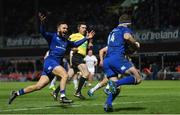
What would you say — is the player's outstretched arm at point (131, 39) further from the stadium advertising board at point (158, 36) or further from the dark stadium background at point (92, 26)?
the stadium advertising board at point (158, 36)

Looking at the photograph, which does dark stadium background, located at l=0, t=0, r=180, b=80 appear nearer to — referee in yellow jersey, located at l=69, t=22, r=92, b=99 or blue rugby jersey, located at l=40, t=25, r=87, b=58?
referee in yellow jersey, located at l=69, t=22, r=92, b=99

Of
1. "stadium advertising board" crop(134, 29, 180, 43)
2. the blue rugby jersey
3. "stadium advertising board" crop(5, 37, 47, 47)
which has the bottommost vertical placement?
"stadium advertising board" crop(5, 37, 47, 47)

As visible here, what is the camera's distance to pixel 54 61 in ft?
50.3

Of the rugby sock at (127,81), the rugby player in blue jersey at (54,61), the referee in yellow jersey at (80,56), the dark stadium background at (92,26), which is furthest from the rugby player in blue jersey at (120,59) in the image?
the dark stadium background at (92,26)

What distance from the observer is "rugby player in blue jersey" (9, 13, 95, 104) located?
15070 mm

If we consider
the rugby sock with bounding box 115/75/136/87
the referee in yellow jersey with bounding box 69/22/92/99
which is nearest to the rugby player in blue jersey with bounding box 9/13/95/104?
the rugby sock with bounding box 115/75/136/87

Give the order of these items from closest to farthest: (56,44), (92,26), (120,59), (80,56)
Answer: (120,59) < (56,44) < (80,56) < (92,26)

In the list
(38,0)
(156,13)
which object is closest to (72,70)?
(156,13)

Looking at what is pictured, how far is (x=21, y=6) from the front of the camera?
62406 mm

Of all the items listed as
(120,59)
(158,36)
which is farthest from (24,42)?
(120,59)

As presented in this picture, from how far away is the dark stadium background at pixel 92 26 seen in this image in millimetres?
46281

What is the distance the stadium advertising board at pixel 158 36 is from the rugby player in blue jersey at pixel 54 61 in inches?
1177

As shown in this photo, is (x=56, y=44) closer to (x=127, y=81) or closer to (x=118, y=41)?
(x=118, y=41)

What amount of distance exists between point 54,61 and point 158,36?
31644 millimetres
